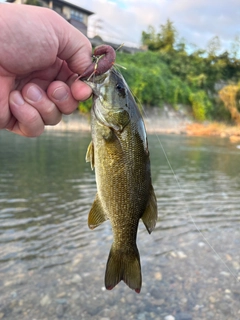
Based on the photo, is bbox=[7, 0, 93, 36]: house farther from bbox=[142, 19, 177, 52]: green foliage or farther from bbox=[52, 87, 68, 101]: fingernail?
bbox=[52, 87, 68, 101]: fingernail

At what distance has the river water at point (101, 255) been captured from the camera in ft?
12.6

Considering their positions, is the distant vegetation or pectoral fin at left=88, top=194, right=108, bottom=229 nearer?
pectoral fin at left=88, top=194, right=108, bottom=229

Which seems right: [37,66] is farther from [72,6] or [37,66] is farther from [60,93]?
[72,6]

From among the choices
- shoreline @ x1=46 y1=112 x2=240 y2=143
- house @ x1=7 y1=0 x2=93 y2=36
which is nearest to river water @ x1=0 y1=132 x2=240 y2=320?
shoreline @ x1=46 y1=112 x2=240 y2=143

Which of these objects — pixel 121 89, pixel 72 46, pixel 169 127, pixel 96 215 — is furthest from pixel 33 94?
pixel 169 127

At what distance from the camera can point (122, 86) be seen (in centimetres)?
222

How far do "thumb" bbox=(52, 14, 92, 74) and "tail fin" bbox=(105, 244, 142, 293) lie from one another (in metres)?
1.39

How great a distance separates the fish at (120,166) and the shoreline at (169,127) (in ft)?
76.4

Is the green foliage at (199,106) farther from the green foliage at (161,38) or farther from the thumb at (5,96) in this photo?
the thumb at (5,96)

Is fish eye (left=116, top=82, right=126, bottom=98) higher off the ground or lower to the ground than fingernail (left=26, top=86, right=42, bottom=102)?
higher

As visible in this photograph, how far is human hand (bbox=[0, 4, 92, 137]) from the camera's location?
236cm

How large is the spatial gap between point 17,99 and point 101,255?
3.03 metres

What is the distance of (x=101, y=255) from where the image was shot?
4.98 metres

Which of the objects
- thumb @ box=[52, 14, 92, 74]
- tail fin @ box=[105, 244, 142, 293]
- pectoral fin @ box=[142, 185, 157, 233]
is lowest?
tail fin @ box=[105, 244, 142, 293]
